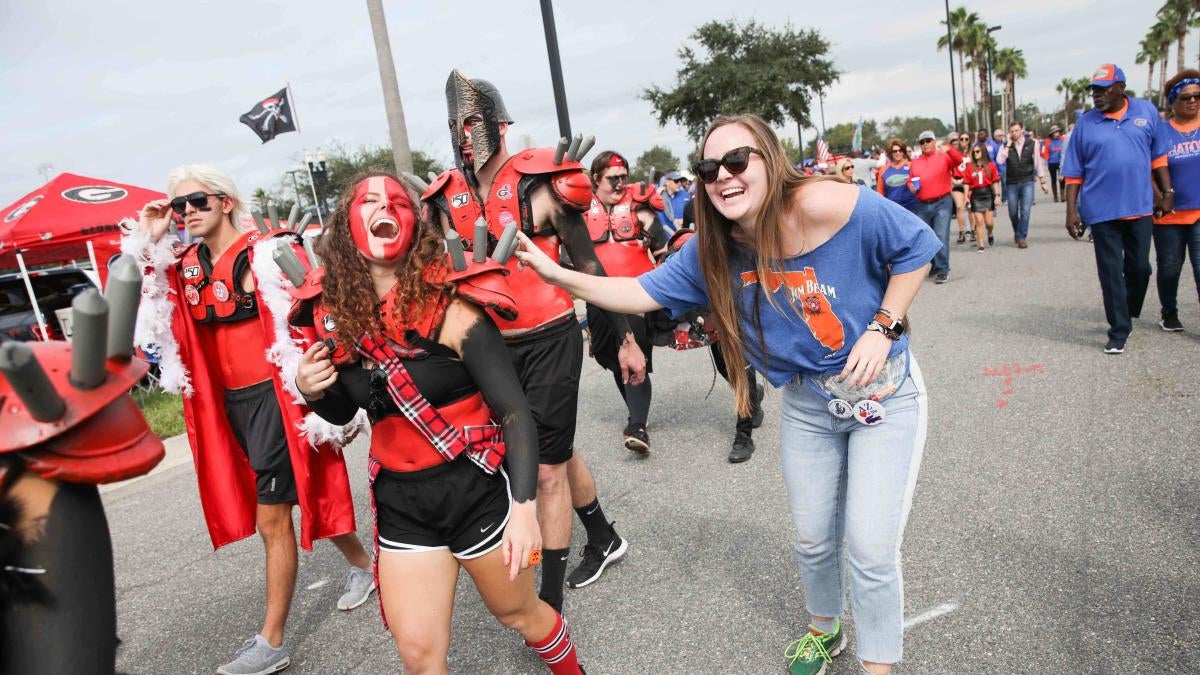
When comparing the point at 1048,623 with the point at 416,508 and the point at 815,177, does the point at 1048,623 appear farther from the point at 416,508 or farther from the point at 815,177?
the point at 416,508

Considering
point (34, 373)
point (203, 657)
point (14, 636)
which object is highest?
point (34, 373)

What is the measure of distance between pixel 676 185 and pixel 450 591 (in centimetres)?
1059

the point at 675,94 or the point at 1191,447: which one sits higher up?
the point at 675,94

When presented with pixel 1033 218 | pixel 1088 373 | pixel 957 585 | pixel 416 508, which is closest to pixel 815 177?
pixel 416 508

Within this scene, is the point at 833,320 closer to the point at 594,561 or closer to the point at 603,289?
the point at 603,289

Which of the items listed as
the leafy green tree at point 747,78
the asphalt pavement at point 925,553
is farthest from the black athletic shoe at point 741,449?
the leafy green tree at point 747,78

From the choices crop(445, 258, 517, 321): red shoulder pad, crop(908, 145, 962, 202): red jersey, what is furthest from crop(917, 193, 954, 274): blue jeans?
crop(445, 258, 517, 321): red shoulder pad

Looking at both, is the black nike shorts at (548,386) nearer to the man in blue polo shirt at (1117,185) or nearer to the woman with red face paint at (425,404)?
the woman with red face paint at (425,404)

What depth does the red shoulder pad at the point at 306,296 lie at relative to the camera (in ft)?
7.42

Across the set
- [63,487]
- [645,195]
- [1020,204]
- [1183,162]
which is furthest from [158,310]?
[1020,204]

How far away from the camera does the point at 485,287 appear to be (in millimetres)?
2195

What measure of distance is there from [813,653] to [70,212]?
9343 mm

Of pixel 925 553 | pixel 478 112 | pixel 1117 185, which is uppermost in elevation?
pixel 478 112

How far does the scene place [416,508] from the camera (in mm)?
2193
